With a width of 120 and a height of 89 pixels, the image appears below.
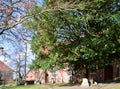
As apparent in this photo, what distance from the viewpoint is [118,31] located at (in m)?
38.4

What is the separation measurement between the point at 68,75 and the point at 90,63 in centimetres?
1823

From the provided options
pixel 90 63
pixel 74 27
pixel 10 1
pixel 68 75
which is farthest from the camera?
pixel 68 75

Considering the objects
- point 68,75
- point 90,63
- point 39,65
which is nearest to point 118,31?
point 90,63

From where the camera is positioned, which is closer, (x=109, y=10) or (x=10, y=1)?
(x=10, y=1)

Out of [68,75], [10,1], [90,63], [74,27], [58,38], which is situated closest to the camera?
[10,1]

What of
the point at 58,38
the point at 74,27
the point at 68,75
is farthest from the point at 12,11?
the point at 68,75

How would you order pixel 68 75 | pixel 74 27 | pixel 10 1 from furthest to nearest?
pixel 68 75 → pixel 74 27 → pixel 10 1

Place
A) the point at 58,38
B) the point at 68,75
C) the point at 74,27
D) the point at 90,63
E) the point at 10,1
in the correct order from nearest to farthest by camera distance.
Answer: the point at 10,1 < the point at 74,27 < the point at 58,38 < the point at 90,63 < the point at 68,75

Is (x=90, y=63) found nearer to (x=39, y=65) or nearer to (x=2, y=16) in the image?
(x=39, y=65)

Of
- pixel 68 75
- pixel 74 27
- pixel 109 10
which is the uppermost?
pixel 109 10

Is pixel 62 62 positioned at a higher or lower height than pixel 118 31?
lower

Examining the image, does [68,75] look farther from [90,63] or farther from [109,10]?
[109,10]

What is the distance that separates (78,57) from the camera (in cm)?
3916

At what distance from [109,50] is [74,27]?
615cm
